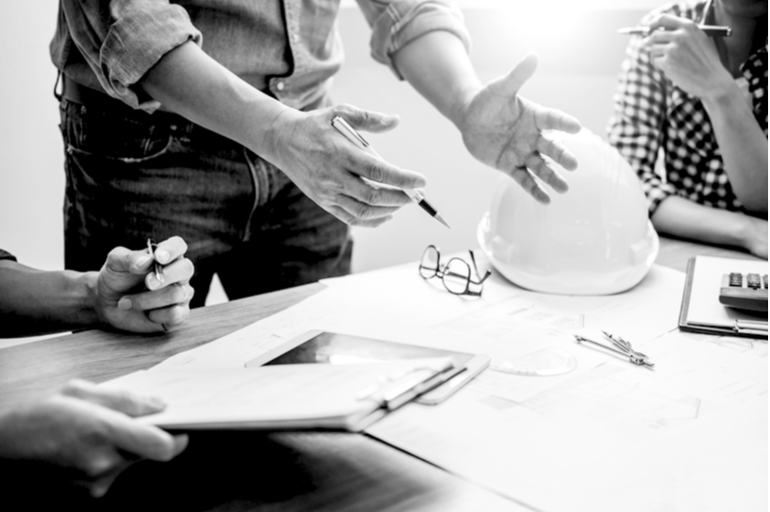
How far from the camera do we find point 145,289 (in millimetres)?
911

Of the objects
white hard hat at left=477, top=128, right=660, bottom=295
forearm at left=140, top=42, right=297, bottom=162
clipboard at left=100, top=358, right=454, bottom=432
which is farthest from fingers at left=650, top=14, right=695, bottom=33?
clipboard at left=100, top=358, right=454, bottom=432

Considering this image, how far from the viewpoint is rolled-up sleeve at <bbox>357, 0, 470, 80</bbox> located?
4.19 feet

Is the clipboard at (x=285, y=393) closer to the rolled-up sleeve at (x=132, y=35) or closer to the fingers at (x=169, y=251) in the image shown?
the fingers at (x=169, y=251)

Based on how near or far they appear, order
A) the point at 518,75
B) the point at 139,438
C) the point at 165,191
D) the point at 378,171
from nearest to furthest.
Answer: the point at 139,438 < the point at 378,171 < the point at 518,75 < the point at 165,191

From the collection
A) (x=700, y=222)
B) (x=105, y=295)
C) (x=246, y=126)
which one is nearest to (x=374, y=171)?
(x=246, y=126)

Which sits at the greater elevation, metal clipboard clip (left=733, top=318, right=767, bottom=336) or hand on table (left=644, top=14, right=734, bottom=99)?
hand on table (left=644, top=14, right=734, bottom=99)

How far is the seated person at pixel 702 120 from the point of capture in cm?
134

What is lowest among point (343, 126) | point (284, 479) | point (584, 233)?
point (284, 479)

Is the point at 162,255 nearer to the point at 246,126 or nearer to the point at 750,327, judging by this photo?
the point at 246,126

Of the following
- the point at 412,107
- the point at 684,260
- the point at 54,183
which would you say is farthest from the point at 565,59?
the point at 54,183

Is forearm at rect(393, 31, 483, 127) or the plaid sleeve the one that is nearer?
forearm at rect(393, 31, 483, 127)

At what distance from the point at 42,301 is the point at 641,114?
1.25 meters

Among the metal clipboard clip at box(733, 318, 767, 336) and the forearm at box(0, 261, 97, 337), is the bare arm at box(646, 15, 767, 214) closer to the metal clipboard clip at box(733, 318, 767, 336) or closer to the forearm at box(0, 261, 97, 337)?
the metal clipboard clip at box(733, 318, 767, 336)

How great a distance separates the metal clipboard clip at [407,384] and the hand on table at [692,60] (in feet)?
3.02
